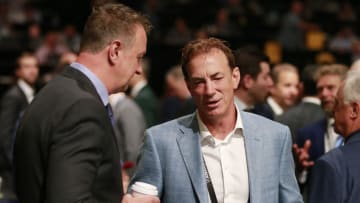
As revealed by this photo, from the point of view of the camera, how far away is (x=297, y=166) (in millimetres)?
4723

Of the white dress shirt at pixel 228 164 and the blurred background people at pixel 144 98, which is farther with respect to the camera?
the blurred background people at pixel 144 98

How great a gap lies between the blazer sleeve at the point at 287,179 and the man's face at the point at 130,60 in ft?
2.75

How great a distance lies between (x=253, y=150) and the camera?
3.29 m

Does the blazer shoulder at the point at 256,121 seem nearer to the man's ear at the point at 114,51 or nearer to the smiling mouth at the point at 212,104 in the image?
the smiling mouth at the point at 212,104

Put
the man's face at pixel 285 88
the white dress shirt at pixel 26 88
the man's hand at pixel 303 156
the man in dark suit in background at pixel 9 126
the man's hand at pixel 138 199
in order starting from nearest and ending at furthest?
the man's hand at pixel 138 199 < the man's hand at pixel 303 156 < the man's face at pixel 285 88 < the man in dark suit in background at pixel 9 126 < the white dress shirt at pixel 26 88

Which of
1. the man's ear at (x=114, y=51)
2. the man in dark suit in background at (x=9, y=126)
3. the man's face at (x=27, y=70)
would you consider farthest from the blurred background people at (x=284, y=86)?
the man's ear at (x=114, y=51)

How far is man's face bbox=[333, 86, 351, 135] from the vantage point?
3.48 meters

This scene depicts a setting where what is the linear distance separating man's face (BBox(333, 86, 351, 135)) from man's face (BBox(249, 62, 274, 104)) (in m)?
1.37

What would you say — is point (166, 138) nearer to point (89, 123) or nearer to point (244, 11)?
point (89, 123)

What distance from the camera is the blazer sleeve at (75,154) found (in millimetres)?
2498

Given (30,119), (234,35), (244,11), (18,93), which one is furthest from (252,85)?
(244,11)

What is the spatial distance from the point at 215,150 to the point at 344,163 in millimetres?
555

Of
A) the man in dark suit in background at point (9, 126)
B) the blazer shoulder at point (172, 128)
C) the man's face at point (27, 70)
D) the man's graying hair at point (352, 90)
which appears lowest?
the man in dark suit in background at point (9, 126)

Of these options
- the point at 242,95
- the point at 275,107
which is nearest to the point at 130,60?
the point at 242,95
